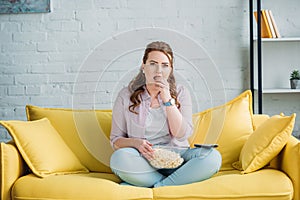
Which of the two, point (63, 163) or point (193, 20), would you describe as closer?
point (63, 163)

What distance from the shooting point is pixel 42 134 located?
274 cm

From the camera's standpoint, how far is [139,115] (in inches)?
100

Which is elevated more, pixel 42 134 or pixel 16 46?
pixel 16 46

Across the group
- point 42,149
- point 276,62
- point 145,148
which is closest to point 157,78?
point 145,148

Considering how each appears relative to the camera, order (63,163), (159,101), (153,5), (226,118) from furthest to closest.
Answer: (153,5)
(226,118)
(63,163)
(159,101)

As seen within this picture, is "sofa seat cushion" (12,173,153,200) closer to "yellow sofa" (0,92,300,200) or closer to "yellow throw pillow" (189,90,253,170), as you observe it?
"yellow sofa" (0,92,300,200)

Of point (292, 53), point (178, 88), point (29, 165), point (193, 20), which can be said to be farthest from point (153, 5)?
point (29, 165)

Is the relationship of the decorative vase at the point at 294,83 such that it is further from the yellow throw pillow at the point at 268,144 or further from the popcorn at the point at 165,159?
the popcorn at the point at 165,159

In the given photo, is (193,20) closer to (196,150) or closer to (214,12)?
(214,12)

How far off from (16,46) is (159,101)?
1.56m

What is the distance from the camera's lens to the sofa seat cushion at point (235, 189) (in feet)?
7.78

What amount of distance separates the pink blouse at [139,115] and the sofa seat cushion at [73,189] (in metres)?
0.27

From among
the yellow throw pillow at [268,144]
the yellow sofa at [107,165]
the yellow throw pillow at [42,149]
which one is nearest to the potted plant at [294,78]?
the yellow sofa at [107,165]

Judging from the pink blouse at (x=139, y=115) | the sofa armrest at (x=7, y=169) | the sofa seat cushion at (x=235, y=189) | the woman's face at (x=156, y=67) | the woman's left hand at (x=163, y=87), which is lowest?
the sofa seat cushion at (x=235, y=189)
